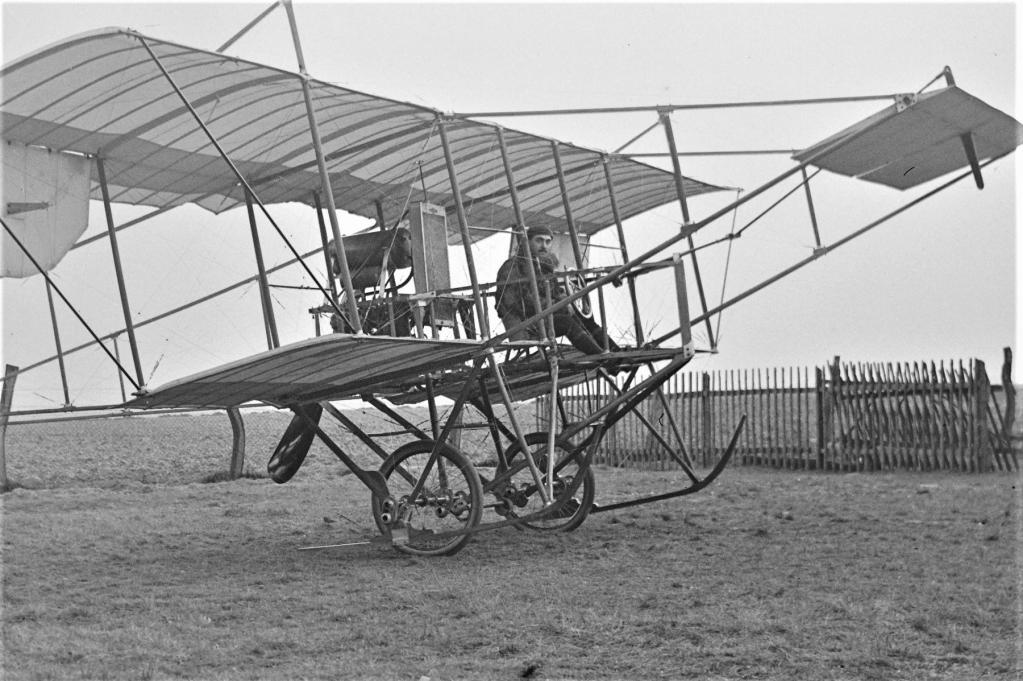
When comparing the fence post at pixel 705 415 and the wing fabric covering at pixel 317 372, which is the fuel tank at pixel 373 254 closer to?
the wing fabric covering at pixel 317 372

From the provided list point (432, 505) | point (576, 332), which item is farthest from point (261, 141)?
point (432, 505)

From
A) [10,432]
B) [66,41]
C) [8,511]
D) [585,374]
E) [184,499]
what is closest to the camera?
[66,41]

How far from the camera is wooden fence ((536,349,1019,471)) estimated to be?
1767 cm

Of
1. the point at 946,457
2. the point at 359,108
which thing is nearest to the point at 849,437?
the point at 946,457

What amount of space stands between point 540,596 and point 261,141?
Answer: 4.94 metres

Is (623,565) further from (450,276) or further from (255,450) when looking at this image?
(255,450)

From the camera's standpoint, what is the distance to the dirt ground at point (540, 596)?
5758mm

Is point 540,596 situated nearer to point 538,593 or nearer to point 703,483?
point 538,593

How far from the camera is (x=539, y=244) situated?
10.4m

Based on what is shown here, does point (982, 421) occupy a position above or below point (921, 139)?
below

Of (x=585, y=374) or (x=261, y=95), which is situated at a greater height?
(x=261, y=95)

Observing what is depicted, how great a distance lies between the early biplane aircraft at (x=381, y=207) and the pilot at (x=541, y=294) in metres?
0.03

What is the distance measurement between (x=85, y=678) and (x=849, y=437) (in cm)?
1536

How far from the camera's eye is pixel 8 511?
13.6 meters
